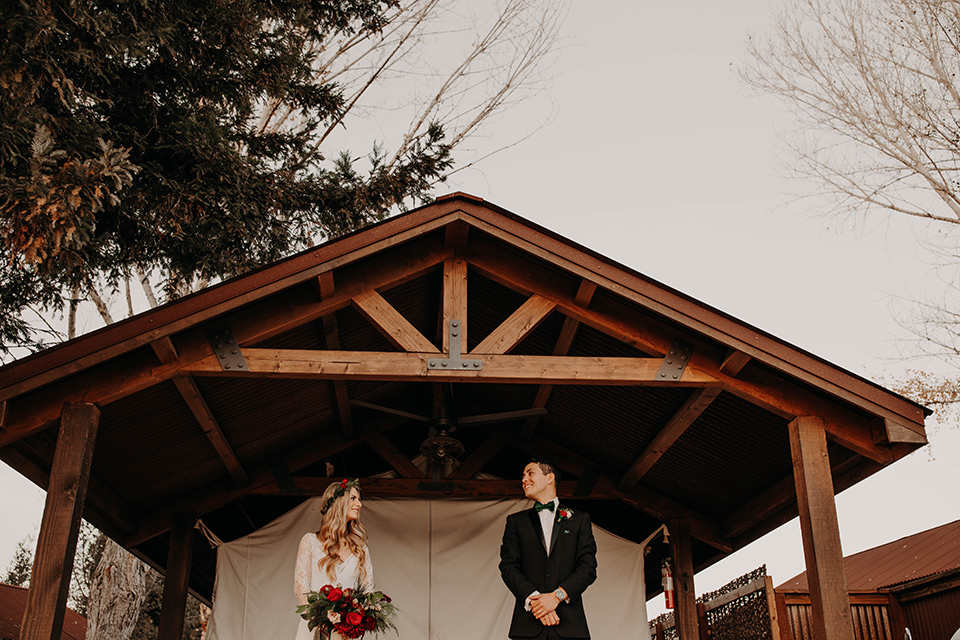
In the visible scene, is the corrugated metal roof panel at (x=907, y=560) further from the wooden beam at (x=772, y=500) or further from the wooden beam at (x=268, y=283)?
the wooden beam at (x=268, y=283)

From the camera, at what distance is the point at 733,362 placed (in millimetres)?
5230

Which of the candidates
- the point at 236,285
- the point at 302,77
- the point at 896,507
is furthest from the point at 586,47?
the point at 896,507

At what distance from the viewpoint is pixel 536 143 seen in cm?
1633

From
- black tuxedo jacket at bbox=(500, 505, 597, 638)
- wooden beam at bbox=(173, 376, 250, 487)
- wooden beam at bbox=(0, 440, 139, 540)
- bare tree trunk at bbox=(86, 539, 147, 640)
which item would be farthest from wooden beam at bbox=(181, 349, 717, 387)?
bare tree trunk at bbox=(86, 539, 147, 640)

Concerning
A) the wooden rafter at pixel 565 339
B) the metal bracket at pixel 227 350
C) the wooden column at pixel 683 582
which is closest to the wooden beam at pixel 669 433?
the wooden column at pixel 683 582

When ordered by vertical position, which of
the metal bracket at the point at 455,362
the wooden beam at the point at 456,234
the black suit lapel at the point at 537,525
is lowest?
the black suit lapel at the point at 537,525

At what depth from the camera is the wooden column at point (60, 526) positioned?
4.28 meters

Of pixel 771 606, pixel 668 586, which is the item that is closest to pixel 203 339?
pixel 771 606

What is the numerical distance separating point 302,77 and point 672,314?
592cm

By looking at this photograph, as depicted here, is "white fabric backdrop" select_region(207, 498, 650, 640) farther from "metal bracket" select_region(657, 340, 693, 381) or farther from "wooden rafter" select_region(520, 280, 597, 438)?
"metal bracket" select_region(657, 340, 693, 381)

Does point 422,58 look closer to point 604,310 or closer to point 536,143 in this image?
point 536,143

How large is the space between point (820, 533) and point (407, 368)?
2597 millimetres

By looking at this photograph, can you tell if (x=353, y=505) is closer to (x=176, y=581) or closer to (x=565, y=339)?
(x=565, y=339)

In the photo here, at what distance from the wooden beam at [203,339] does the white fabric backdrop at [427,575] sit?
3.00 metres
